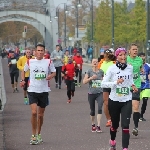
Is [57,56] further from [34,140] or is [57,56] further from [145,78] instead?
[34,140]

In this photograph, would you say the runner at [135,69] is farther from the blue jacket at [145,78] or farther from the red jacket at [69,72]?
the red jacket at [69,72]

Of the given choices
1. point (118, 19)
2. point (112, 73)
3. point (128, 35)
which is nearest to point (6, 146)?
point (112, 73)

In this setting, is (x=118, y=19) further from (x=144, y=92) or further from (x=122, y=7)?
(x=144, y=92)

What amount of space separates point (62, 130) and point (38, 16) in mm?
90409

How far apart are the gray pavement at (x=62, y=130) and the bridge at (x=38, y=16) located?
81066 mm

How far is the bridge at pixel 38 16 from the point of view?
103m

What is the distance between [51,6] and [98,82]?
97.0 metres

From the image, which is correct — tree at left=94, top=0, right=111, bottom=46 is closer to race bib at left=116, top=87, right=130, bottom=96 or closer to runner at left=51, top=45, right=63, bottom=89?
runner at left=51, top=45, right=63, bottom=89

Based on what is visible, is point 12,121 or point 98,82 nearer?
point 98,82

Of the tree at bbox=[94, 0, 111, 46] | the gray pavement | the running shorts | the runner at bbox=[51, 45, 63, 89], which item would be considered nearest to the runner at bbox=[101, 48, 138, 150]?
the gray pavement

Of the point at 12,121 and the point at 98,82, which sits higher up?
the point at 98,82

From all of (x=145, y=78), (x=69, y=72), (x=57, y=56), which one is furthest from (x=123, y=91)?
(x=57, y=56)

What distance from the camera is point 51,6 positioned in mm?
111188

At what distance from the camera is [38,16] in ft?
344
